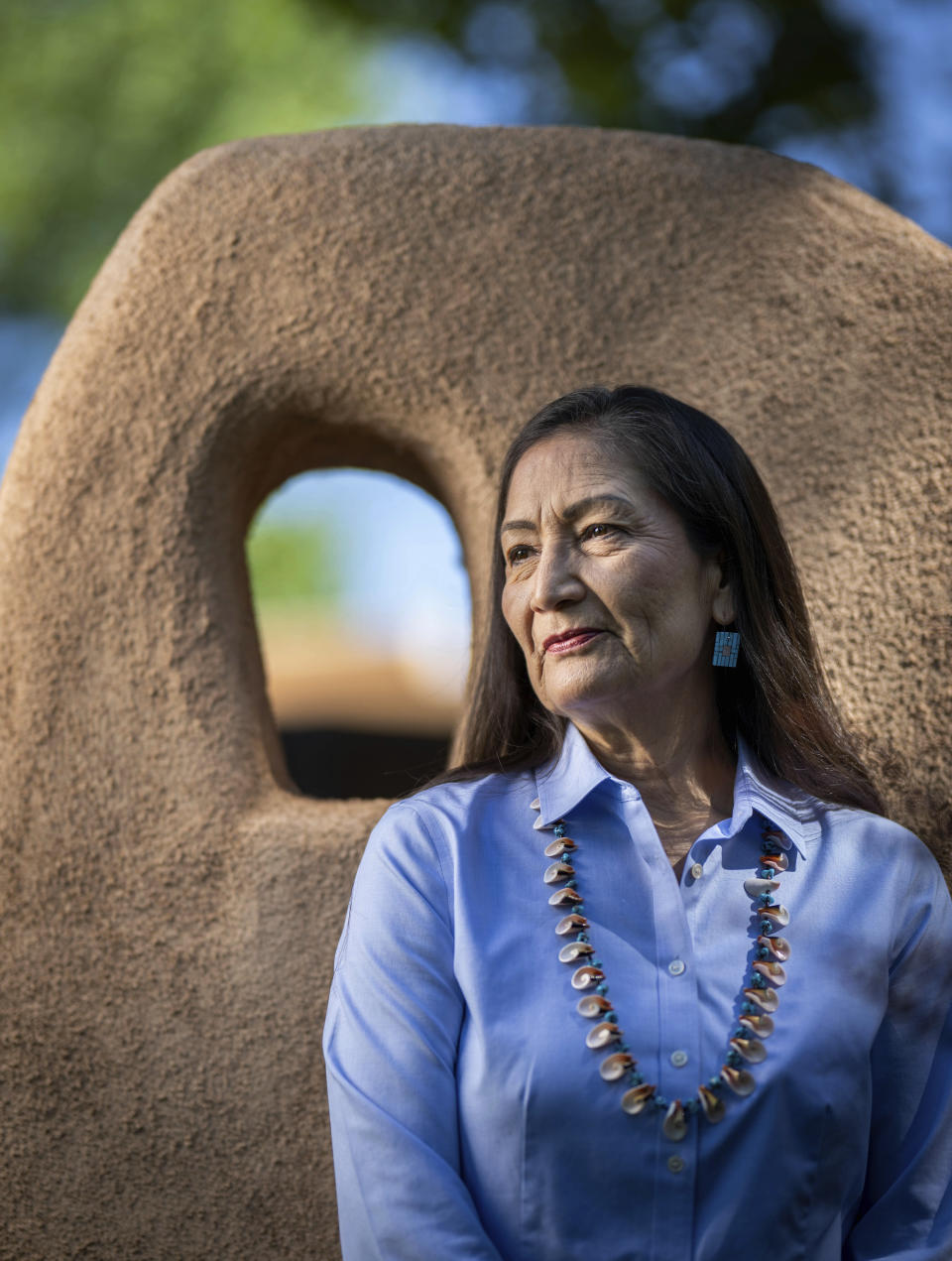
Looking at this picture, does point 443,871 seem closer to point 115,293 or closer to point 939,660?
point 939,660

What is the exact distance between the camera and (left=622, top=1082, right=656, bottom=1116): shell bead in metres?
1.11

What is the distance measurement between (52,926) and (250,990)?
301 mm

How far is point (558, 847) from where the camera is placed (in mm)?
1245

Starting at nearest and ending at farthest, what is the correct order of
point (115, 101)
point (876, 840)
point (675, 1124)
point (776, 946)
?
point (675, 1124) < point (776, 946) < point (876, 840) < point (115, 101)

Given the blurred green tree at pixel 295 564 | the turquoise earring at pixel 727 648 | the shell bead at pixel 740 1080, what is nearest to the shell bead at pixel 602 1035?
the shell bead at pixel 740 1080

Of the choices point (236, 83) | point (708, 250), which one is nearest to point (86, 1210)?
point (708, 250)

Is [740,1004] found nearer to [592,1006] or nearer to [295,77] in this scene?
[592,1006]

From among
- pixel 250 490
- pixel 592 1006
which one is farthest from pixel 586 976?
pixel 250 490

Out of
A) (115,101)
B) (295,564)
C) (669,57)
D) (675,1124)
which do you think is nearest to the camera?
(675,1124)

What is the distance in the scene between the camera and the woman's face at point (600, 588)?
4.20 ft

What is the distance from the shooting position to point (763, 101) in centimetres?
524

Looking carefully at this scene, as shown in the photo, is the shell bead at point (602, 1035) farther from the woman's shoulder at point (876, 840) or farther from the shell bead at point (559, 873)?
the woman's shoulder at point (876, 840)

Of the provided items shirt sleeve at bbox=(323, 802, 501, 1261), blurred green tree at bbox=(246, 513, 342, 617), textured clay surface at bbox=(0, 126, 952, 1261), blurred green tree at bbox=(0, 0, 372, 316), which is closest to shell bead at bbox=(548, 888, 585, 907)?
shirt sleeve at bbox=(323, 802, 501, 1261)

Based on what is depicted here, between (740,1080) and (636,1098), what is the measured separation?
0.32 ft
